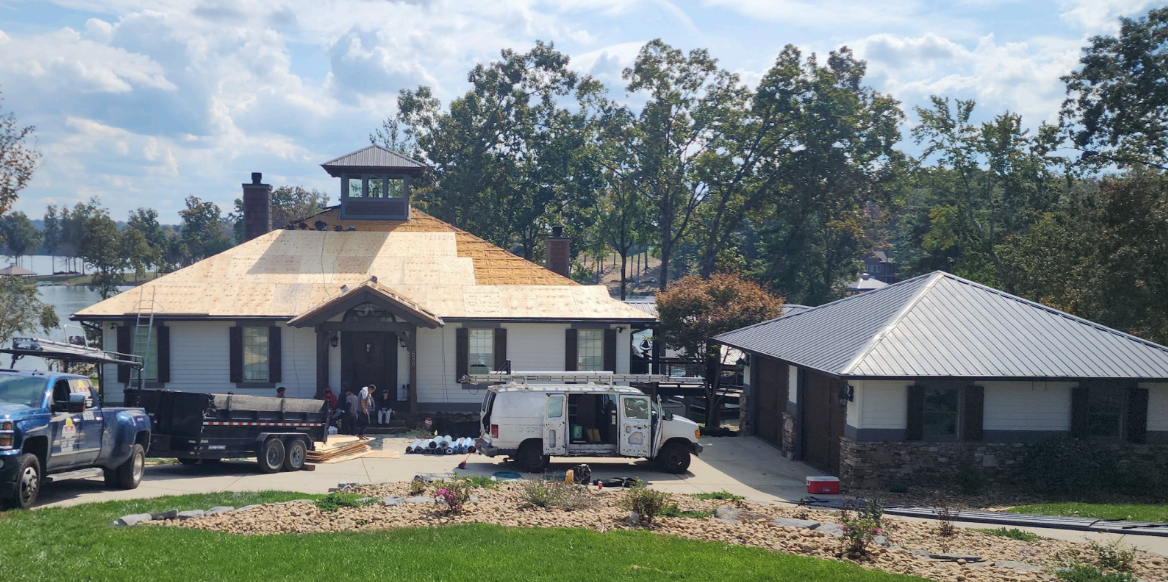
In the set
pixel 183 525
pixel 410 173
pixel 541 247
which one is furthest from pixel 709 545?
pixel 541 247

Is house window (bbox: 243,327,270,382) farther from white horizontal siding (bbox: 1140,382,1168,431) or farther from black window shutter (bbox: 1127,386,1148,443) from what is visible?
white horizontal siding (bbox: 1140,382,1168,431)

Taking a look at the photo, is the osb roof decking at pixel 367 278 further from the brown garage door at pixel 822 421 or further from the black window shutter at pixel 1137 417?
the black window shutter at pixel 1137 417

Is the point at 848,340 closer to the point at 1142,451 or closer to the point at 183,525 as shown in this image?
the point at 1142,451

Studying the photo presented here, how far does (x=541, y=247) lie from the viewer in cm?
5984

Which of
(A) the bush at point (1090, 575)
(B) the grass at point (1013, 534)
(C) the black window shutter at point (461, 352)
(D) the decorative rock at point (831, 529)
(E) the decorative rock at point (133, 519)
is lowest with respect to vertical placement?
(B) the grass at point (1013, 534)

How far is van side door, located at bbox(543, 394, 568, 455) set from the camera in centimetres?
1952

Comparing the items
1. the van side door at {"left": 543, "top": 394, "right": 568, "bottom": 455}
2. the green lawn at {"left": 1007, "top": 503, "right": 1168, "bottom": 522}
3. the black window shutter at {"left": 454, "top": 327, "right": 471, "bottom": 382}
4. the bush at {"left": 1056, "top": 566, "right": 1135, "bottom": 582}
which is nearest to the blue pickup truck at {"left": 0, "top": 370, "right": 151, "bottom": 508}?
the van side door at {"left": 543, "top": 394, "right": 568, "bottom": 455}

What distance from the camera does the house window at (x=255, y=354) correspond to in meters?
26.2

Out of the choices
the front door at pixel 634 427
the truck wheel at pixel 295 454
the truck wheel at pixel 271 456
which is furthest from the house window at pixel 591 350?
the truck wheel at pixel 271 456

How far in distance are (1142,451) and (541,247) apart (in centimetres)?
4342

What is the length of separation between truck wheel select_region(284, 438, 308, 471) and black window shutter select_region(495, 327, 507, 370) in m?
8.30

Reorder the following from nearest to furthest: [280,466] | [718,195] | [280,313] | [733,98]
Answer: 1. [280,466]
2. [280,313]
3. [733,98]
4. [718,195]

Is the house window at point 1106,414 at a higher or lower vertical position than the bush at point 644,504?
higher

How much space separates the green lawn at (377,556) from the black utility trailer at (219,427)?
501cm
